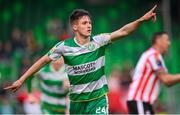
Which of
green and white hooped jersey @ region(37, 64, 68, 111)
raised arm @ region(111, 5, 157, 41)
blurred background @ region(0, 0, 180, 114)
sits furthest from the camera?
blurred background @ region(0, 0, 180, 114)

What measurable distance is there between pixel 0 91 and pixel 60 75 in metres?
5.10

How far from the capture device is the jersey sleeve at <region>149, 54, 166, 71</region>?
1071cm

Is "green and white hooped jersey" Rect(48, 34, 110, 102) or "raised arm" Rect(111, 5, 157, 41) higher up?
"raised arm" Rect(111, 5, 157, 41)

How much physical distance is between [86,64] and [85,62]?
30 millimetres

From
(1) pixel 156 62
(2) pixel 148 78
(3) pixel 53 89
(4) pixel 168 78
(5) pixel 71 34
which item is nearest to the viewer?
(4) pixel 168 78

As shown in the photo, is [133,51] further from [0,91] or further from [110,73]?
[0,91]

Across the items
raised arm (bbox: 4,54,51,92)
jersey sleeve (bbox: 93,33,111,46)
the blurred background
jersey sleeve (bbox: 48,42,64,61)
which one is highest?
the blurred background

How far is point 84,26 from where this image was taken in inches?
358

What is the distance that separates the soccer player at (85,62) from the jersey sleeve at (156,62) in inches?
65.8

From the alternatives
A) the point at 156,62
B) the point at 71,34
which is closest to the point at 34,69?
the point at 156,62

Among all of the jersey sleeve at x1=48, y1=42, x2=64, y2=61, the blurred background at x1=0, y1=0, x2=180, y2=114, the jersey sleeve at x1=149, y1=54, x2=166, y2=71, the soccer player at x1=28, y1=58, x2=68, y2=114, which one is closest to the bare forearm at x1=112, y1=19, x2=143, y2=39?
the jersey sleeve at x1=48, y1=42, x2=64, y2=61

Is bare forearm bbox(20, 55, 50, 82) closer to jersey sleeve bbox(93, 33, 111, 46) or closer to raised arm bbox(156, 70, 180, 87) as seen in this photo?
jersey sleeve bbox(93, 33, 111, 46)

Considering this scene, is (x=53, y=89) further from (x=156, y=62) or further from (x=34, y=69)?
(x=34, y=69)

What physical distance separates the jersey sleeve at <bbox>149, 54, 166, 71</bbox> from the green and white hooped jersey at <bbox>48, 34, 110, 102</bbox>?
1.67 meters
